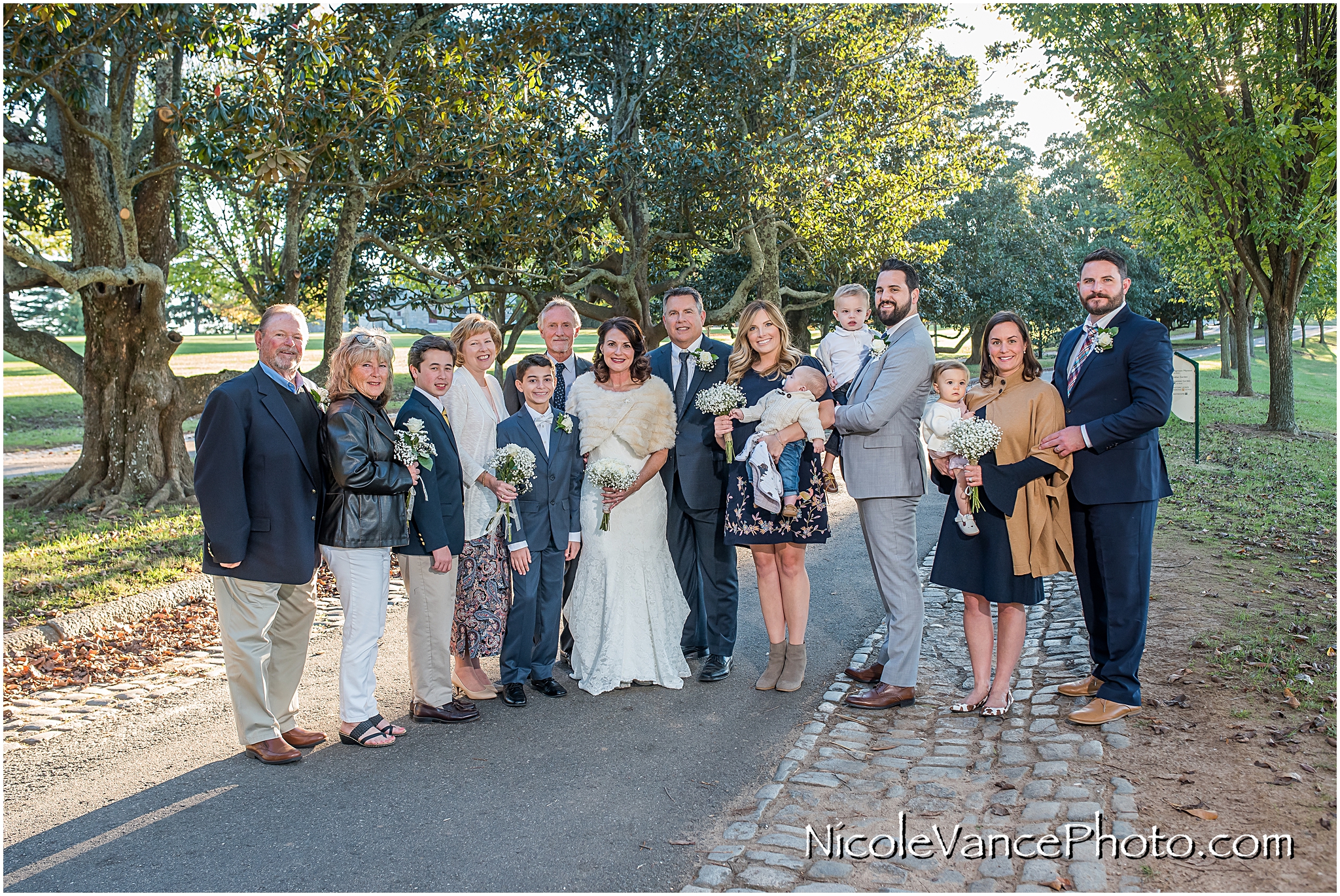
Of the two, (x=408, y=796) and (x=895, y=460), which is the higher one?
(x=895, y=460)

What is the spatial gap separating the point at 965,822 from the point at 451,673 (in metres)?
3.46

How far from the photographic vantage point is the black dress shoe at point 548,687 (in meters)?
5.95

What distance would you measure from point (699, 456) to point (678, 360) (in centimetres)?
76

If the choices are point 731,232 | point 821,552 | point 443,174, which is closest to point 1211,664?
point 821,552

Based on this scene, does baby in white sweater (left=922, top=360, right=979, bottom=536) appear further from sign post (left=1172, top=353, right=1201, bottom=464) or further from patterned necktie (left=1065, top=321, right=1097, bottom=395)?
sign post (left=1172, top=353, right=1201, bottom=464)

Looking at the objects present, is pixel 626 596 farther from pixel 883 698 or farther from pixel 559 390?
pixel 883 698

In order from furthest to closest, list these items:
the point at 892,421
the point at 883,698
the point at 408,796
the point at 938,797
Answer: the point at 892,421
the point at 883,698
the point at 408,796
the point at 938,797

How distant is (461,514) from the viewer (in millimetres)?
5652

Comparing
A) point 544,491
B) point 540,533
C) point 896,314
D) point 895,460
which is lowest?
point 540,533

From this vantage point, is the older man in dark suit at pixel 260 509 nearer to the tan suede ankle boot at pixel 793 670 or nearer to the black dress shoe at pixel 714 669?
the black dress shoe at pixel 714 669

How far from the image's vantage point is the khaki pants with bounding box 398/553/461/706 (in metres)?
5.54

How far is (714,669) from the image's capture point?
624cm

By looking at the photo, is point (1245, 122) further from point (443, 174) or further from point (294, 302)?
point (294, 302)

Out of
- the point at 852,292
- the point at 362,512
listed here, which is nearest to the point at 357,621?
the point at 362,512
